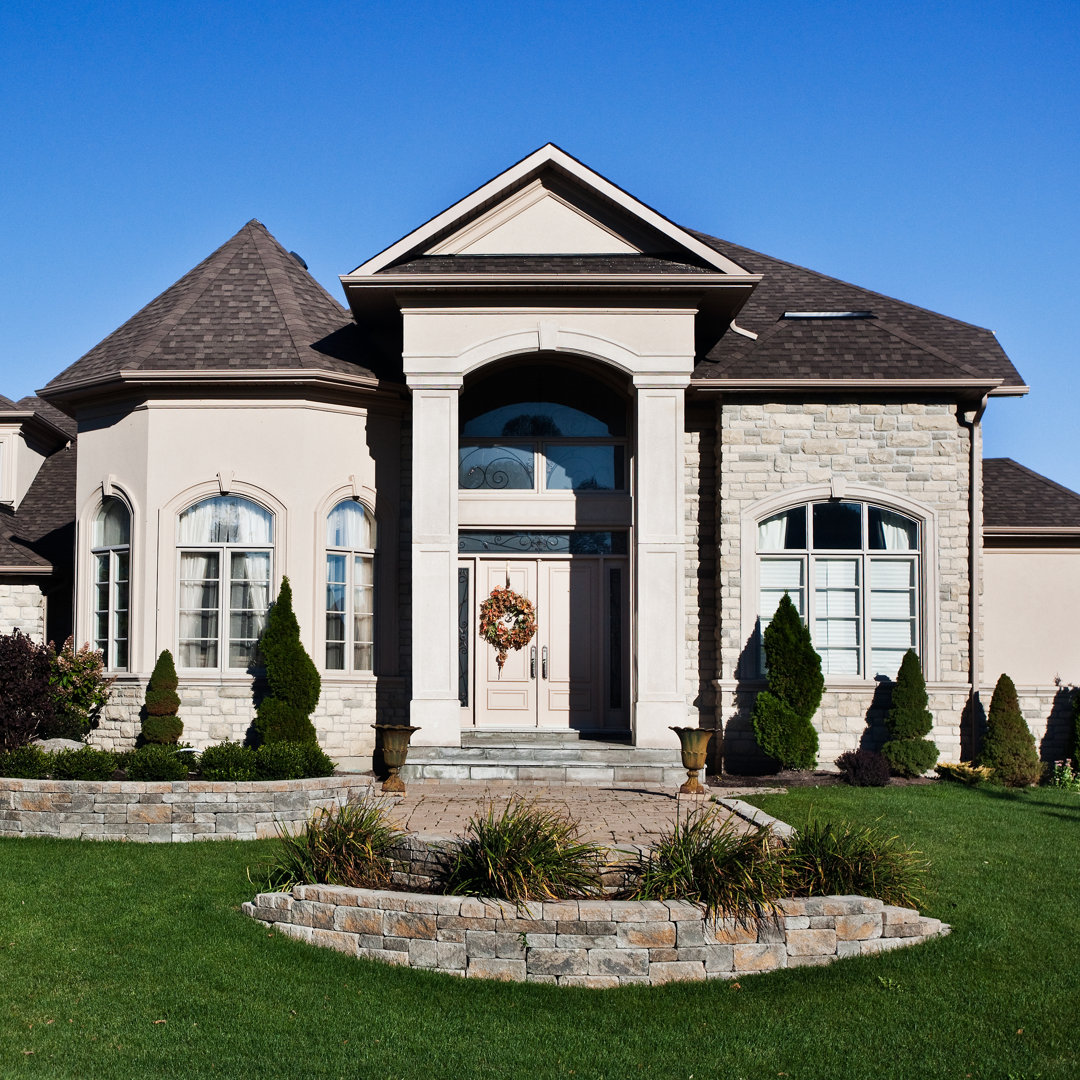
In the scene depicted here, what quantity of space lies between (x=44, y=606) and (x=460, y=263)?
8.16m

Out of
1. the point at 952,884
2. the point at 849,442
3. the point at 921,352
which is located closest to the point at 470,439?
the point at 849,442

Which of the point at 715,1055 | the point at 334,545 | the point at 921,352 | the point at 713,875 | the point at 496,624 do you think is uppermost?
the point at 921,352

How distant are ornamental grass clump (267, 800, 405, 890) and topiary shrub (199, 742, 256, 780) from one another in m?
2.59

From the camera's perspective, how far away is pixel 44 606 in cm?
1717

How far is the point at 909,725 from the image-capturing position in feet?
48.9

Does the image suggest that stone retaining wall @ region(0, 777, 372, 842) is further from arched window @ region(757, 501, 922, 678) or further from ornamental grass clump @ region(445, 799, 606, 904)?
arched window @ region(757, 501, 922, 678)

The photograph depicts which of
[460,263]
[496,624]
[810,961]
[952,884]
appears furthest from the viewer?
[496,624]

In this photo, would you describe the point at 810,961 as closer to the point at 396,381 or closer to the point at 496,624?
the point at 496,624

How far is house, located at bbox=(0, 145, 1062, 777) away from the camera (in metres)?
14.6

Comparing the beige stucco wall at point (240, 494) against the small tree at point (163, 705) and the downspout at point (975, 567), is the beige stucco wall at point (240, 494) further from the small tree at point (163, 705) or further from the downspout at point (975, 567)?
the downspout at point (975, 567)

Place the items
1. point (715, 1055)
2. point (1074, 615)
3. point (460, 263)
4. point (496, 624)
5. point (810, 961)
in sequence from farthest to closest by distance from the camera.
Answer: point (1074, 615)
point (496, 624)
point (460, 263)
point (810, 961)
point (715, 1055)

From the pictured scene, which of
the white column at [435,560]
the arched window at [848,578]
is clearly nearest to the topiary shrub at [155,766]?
the white column at [435,560]

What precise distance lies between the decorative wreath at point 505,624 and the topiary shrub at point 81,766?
18.3ft

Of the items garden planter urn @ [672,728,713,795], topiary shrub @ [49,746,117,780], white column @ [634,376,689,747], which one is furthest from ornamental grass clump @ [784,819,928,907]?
topiary shrub @ [49,746,117,780]
